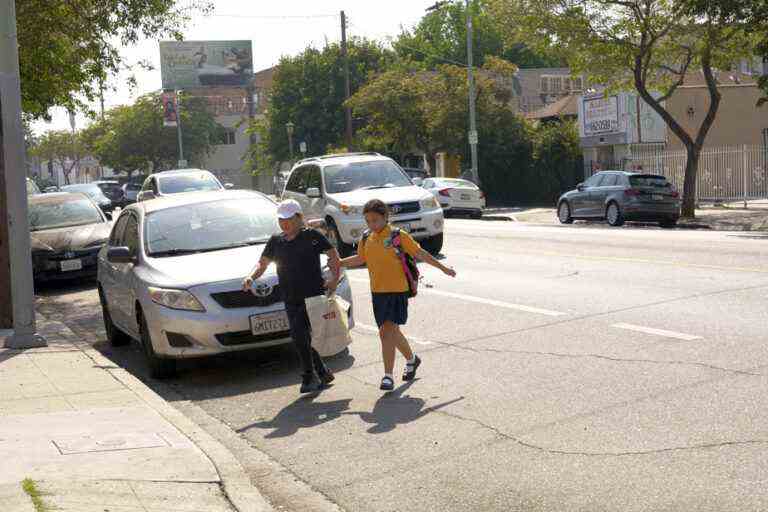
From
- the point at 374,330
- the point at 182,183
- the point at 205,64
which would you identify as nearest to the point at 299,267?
the point at 374,330

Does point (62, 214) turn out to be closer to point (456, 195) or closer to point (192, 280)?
point (192, 280)

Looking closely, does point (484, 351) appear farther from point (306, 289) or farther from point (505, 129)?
point (505, 129)

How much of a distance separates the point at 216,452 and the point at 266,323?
2680 millimetres

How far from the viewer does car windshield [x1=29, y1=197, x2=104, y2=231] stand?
770 inches

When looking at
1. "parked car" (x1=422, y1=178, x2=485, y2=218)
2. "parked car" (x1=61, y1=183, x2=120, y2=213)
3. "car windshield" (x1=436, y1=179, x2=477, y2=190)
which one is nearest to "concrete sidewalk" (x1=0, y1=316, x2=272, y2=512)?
"parked car" (x1=61, y1=183, x2=120, y2=213)

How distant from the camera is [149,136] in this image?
85188mm

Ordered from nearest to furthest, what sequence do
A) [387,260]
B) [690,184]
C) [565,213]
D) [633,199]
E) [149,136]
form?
[387,260], [633,199], [690,184], [565,213], [149,136]

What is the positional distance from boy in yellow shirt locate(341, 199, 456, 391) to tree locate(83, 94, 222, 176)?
7862 cm

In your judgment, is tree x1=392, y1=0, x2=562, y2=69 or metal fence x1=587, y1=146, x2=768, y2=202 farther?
tree x1=392, y1=0, x2=562, y2=69

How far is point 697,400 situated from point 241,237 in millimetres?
5024

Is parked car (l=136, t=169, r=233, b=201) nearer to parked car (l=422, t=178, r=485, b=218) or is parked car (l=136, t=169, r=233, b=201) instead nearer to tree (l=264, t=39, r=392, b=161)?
parked car (l=422, t=178, r=485, b=218)

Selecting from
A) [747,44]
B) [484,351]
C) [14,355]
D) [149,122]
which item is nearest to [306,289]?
[484,351]

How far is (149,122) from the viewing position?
84875mm

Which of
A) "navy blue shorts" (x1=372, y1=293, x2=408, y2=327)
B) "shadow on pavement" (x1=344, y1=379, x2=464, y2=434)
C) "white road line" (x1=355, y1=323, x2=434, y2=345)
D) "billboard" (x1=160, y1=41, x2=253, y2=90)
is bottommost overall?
"shadow on pavement" (x1=344, y1=379, x2=464, y2=434)
